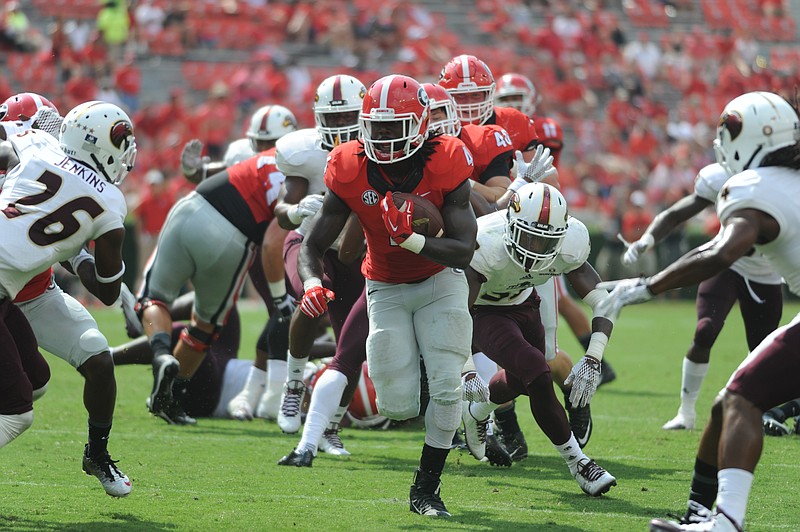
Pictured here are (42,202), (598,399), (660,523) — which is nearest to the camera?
(660,523)

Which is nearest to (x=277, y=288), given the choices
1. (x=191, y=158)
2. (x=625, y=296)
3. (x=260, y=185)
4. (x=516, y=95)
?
(x=260, y=185)

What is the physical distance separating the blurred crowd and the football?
33.2 feet

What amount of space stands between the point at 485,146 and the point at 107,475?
260cm

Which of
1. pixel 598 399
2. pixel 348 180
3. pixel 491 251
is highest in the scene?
pixel 348 180

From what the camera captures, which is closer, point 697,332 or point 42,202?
point 42,202

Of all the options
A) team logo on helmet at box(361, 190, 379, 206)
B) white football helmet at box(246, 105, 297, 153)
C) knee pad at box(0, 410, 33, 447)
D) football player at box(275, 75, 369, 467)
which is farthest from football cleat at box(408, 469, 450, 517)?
white football helmet at box(246, 105, 297, 153)

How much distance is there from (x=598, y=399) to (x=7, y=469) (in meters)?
4.54

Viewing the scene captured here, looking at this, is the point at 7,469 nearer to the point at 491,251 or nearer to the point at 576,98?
the point at 491,251

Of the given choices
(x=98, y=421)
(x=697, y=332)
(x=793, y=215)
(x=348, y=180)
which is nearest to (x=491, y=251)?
(x=348, y=180)

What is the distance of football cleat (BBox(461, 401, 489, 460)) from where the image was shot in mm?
5688

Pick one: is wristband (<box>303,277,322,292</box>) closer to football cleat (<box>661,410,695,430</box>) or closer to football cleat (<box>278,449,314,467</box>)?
football cleat (<box>278,449,314,467</box>)

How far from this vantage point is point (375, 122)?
4.61 m

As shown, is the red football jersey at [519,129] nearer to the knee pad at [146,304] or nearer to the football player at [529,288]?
the football player at [529,288]

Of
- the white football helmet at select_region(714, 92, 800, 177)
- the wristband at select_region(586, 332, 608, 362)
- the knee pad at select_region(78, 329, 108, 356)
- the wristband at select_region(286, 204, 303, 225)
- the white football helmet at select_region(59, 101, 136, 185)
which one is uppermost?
the white football helmet at select_region(714, 92, 800, 177)
